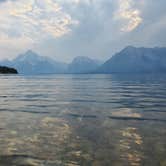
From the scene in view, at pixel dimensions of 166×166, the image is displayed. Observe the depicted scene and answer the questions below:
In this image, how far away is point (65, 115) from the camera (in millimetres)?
27094

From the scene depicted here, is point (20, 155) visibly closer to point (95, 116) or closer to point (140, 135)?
point (140, 135)

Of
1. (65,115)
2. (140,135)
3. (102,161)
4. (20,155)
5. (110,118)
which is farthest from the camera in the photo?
(65,115)

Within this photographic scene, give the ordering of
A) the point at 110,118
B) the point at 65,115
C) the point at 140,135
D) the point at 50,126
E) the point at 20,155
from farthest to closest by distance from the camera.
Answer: the point at 65,115 → the point at 110,118 → the point at 50,126 → the point at 140,135 → the point at 20,155

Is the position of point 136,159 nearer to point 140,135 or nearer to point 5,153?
point 140,135

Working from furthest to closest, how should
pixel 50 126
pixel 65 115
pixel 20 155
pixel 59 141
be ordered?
pixel 65 115
pixel 50 126
pixel 59 141
pixel 20 155

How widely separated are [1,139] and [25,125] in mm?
4121

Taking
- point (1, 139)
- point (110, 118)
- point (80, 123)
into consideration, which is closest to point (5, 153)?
point (1, 139)

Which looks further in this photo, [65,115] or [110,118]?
[65,115]

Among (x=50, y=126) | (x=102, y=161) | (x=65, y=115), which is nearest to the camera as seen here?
(x=102, y=161)

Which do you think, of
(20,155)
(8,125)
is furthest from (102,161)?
(8,125)

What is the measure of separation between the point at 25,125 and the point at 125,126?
26.1ft

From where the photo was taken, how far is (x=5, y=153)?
595 inches

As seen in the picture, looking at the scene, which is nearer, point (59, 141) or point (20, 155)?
point (20, 155)

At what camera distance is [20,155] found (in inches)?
579
